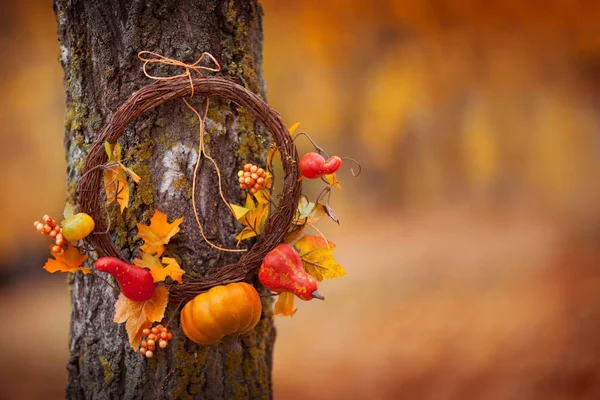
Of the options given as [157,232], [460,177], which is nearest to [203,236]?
[157,232]

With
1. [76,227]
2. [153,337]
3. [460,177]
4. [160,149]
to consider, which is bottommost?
[153,337]

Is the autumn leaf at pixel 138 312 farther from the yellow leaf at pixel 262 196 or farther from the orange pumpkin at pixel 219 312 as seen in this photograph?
the yellow leaf at pixel 262 196

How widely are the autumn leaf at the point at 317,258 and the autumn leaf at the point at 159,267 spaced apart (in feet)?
0.62

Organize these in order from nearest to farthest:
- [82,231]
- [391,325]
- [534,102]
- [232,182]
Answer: [82,231]
[232,182]
[391,325]
[534,102]

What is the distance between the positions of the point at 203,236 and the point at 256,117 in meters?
0.20

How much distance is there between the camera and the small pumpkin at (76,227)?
0.74 m

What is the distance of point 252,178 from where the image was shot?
0.80 metres

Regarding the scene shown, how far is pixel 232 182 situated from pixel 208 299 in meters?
0.21

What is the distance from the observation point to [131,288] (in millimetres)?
768

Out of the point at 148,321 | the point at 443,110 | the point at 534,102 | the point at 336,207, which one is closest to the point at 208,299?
the point at 148,321

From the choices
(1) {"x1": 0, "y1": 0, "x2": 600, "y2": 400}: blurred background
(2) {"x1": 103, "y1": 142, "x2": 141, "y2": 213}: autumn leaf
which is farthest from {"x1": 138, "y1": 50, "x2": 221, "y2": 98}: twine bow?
(1) {"x1": 0, "y1": 0, "x2": 600, "y2": 400}: blurred background

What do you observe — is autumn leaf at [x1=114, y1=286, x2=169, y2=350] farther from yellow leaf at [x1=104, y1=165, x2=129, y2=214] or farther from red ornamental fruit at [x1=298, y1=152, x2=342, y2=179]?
red ornamental fruit at [x1=298, y1=152, x2=342, y2=179]

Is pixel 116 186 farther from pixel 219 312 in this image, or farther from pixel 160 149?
pixel 219 312

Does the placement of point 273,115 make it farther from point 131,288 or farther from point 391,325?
point 391,325
